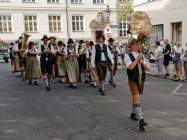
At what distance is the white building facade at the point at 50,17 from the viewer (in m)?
43.8

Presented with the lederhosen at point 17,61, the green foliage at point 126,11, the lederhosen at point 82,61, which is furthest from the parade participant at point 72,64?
the green foliage at point 126,11

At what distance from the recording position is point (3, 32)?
1727 inches

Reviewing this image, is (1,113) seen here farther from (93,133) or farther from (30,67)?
(30,67)

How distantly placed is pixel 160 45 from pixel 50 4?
3035cm

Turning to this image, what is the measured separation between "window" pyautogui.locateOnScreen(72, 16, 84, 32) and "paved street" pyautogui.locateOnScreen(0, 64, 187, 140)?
1345 inches

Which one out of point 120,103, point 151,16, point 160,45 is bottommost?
point 120,103

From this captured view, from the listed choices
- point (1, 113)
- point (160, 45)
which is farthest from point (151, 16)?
point (1, 113)

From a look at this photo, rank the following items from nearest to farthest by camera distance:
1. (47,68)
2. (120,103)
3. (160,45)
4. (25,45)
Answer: (120,103) → (47,68) → (25,45) → (160,45)

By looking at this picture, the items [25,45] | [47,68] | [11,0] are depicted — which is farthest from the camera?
[11,0]

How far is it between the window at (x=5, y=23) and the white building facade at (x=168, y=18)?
20348 mm

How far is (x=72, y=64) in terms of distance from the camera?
13.1 m

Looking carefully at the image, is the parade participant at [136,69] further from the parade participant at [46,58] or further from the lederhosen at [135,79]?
the parade participant at [46,58]

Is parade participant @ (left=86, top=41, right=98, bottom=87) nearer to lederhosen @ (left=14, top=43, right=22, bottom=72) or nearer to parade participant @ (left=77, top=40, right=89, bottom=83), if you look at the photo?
parade participant @ (left=77, top=40, right=89, bottom=83)

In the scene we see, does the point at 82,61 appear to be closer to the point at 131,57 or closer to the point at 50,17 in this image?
the point at 131,57
